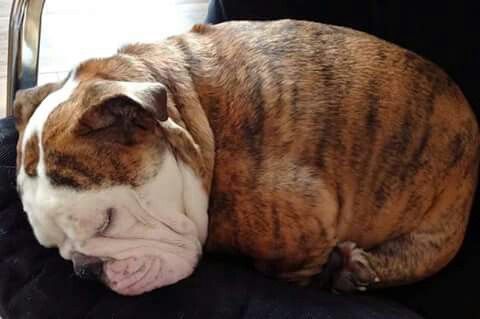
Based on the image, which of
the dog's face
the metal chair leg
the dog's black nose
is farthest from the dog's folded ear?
the metal chair leg

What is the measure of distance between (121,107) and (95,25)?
139 cm

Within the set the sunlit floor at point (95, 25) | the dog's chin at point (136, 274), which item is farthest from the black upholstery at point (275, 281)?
the sunlit floor at point (95, 25)

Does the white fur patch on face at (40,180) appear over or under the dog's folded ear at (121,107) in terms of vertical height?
under

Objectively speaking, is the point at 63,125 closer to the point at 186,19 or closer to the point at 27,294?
→ the point at 27,294

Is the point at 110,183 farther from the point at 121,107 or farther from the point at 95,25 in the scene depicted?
A: the point at 95,25

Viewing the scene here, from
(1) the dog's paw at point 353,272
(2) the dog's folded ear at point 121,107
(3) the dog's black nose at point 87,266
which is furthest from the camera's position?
(1) the dog's paw at point 353,272

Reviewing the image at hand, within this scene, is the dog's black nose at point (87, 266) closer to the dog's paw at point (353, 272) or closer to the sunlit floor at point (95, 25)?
the dog's paw at point (353, 272)

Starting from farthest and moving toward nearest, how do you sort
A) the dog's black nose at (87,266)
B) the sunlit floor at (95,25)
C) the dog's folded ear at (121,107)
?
the sunlit floor at (95,25), the dog's black nose at (87,266), the dog's folded ear at (121,107)

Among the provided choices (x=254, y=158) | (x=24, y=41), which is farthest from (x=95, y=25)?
(x=254, y=158)

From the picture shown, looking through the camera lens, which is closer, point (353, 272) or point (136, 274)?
point (136, 274)

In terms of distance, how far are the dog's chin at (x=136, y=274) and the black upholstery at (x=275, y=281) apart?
0.07ft

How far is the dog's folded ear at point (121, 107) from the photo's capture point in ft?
3.10

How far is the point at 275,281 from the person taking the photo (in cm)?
119

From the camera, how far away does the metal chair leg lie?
131cm
